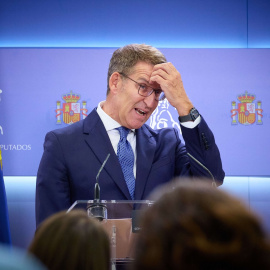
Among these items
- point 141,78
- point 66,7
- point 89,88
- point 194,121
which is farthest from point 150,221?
point 66,7

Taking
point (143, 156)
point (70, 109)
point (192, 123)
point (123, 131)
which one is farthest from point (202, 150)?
point (70, 109)

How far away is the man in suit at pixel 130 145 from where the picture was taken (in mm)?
2787

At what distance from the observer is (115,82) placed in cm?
312

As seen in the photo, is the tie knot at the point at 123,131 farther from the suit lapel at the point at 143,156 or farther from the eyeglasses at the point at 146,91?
the eyeglasses at the point at 146,91

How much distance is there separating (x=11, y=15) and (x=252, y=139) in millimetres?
2383

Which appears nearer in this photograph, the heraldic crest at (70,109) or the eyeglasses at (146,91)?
the eyeglasses at (146,91)

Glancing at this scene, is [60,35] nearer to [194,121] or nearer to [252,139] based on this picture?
[252,139]

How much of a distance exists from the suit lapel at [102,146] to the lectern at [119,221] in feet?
1.52

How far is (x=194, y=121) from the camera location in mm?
2830

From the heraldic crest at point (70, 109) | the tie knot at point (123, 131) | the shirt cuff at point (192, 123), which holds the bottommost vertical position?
the tie knot at point (123, 131)

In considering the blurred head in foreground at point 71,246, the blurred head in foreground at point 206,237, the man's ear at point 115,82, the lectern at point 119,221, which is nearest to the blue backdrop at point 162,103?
the man's ear at point 115,82

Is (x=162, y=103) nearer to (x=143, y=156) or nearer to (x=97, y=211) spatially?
(x=143, y=156)

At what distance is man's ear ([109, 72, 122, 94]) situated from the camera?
310 centimetres

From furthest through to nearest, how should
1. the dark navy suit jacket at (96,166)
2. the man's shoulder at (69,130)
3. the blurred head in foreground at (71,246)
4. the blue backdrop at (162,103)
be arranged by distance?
the blue backdrop at (162,103) → the man's shoulder at (69,130) → the dark navy suit jacket at (96,166) → the blurred head in foreground at (71,246)
